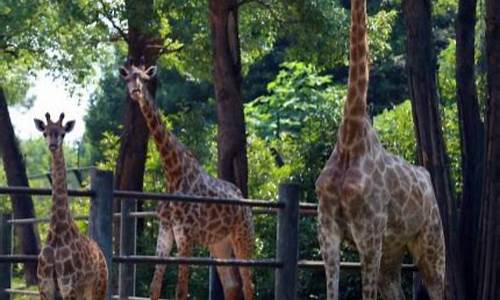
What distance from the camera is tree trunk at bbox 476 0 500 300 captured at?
12758 millimetres

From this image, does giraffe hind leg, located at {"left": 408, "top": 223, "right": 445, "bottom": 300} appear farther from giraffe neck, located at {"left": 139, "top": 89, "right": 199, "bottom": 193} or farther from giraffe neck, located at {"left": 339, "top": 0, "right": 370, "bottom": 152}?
giraffe neck, located at {"left": 139, "top": 89, "right": 199, "bottom": 193}

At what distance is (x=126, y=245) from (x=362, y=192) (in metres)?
3.20

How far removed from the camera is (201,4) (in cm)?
1880

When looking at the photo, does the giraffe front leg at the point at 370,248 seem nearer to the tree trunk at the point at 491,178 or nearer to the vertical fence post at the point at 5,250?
the tree trunk at the point at 491,178

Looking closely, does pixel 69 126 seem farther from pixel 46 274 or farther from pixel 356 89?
pixel 356 89

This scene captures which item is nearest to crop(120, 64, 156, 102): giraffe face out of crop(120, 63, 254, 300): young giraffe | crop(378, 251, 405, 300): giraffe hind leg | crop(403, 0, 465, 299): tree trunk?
crop(120, 63, 254, 300): young giraffe

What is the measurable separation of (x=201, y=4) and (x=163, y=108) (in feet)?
62.9

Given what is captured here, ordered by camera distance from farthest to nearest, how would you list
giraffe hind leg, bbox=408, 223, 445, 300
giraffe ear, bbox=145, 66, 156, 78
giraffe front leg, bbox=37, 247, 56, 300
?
giraffe ear, bbox=145, 66, 156, 78 < giraffe hind leg, bbox=408, 223, 445, 300 < giraffe front leg, bbox=37, 247, 56, 300

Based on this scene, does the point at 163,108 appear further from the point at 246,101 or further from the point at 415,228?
the point at 415,228

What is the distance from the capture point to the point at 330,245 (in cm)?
1072

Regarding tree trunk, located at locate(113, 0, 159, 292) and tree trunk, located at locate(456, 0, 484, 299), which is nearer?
tree trunk, located at locate(456, 0, 484, 299)

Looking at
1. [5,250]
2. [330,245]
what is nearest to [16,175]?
[5,250]

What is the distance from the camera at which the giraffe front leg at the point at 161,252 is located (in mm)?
12453

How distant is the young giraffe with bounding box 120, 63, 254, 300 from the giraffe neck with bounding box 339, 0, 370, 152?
2363 millimetres
